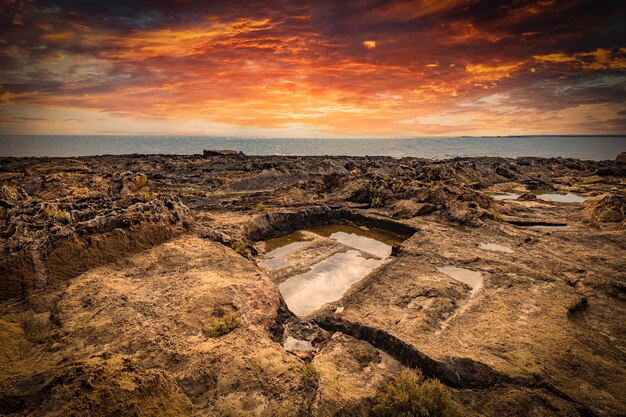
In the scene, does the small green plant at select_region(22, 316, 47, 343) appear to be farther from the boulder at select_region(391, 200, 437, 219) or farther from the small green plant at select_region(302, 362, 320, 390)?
the boulder at select_region(391, 200, 437, 219)

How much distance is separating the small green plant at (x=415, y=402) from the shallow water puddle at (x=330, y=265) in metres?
5.15

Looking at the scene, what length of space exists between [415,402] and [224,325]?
4.62 metres

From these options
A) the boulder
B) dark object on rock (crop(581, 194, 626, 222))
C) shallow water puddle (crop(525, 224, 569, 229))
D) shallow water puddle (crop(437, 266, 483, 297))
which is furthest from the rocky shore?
the boulder

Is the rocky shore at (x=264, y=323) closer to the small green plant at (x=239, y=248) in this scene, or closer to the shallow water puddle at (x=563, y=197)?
the small green plant at (x=239, y=248)

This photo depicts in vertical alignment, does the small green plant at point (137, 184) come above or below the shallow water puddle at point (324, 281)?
above

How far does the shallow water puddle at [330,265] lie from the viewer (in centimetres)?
1152

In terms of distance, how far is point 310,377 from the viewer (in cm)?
598

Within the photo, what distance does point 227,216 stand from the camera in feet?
65.0

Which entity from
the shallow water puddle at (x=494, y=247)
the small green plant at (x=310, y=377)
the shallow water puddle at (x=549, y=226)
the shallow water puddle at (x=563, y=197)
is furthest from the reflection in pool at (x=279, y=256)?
the shallow water puddle at (x=563, y=197)

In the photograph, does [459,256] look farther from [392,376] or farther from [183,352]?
[183,352]

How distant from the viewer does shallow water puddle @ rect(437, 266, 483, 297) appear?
11.1m

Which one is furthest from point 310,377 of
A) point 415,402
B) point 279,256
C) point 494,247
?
point 494,247

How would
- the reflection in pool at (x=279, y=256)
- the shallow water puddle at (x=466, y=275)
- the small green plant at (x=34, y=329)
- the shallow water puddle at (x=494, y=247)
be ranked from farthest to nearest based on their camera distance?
the shallow water puddle at (x=494, y=247)
the reflection in pool at (x=279, y=256)
the shallow water puddle at (x=466, y=275)
the small green plant at (x=34, y=329)

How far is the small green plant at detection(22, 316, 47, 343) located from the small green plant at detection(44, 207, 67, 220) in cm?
514
